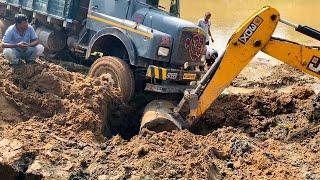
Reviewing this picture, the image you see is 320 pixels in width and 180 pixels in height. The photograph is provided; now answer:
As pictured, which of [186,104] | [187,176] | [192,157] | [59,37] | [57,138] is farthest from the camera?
[59,37]

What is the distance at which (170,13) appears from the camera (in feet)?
31.2

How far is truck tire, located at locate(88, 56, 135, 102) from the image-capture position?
8102 millimetres

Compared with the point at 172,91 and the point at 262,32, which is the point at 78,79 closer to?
the point at 172,91

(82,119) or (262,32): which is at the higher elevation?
(262,32)

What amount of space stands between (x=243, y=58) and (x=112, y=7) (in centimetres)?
321

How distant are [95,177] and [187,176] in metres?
1.01

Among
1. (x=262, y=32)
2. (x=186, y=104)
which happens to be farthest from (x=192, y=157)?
(x=262, y=32)

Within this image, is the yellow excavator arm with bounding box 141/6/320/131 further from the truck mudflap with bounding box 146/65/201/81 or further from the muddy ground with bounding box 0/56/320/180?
the truck mudflap with bounding box 146/65/201/81

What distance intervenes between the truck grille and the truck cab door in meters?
1.34

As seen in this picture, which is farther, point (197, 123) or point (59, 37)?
point (59, 37)

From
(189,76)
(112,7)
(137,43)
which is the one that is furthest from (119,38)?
(189,76)

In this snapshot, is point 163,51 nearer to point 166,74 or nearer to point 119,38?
point 166,74

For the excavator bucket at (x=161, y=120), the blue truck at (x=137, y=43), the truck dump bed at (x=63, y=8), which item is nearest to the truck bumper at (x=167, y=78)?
the blue truck at (x=137, y=43)

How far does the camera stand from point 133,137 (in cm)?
671
